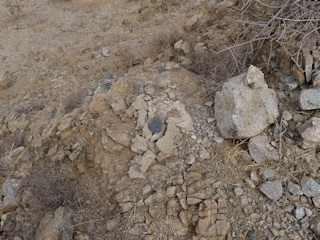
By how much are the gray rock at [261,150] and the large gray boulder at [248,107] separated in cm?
7

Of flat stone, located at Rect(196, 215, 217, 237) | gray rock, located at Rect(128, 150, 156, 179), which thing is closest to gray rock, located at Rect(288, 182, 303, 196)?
flat stone, located at Rect(196, 215, 217, 237)

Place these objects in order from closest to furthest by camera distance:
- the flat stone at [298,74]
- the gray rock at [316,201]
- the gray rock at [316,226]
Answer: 1. the gray rock at [316,226]
2. the gray rock at [316,201]
3. the flat stone at [298,74]

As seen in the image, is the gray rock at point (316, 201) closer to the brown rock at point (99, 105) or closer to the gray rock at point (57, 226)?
the gray rock at point (57, 226)

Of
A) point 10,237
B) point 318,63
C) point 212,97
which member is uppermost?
point 318,63

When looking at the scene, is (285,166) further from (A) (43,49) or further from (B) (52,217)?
(A) (43,49)

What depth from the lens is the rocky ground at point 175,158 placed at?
7.01 ft

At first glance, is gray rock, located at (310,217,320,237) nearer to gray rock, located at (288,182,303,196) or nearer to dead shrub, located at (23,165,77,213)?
gray rock, located at (288,182,303,196)

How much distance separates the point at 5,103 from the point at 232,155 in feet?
14.3

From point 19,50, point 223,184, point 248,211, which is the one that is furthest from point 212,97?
point 19,50

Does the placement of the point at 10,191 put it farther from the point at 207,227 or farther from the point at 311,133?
the point at 311,133

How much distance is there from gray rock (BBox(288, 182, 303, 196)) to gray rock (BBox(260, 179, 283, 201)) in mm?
81

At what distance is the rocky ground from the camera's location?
2137 mm

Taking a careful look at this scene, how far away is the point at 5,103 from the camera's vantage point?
14.7 ft

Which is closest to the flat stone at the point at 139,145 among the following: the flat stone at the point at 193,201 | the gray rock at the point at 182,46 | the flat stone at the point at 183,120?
the flat stone at the point at 183,120
